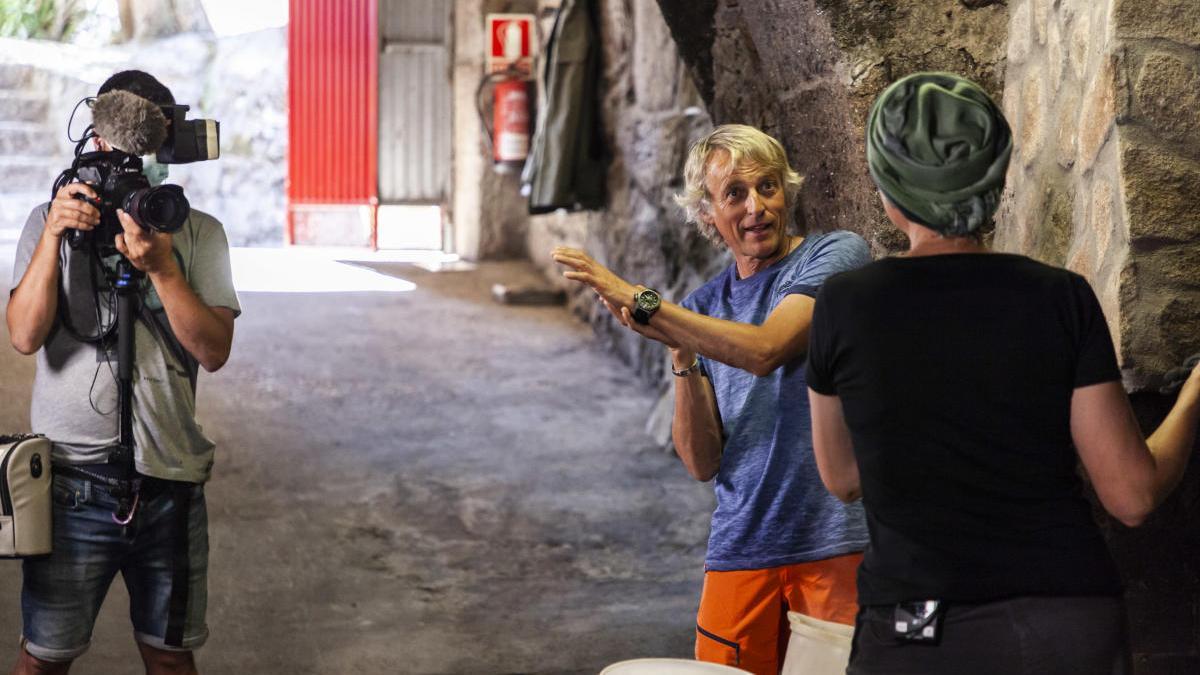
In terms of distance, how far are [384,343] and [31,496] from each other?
4.27 metres

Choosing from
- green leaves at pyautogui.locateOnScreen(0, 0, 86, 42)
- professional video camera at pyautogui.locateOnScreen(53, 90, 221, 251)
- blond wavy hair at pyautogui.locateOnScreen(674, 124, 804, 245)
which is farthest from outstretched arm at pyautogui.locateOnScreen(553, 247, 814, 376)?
green leaves at pyautogui.locateOnScreen(0, 0, 86, 42)

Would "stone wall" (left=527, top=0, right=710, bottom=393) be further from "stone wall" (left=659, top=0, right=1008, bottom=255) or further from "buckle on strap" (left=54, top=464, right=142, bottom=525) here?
"buckle on strap" (left=54, top=464, right=142, bottom=525)

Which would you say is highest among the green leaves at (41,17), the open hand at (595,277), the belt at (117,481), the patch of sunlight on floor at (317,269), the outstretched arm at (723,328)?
the green leaves at (41,17)

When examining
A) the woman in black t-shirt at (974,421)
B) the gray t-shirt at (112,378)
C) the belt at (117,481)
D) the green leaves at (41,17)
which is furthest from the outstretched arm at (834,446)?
the green leaves at (41,17)

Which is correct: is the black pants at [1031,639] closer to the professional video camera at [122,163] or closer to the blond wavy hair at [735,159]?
the blond wavy hair at [735,159]

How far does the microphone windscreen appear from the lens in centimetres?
240

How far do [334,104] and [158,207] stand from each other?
7.00 m

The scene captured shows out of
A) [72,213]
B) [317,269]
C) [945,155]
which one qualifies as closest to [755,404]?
[945,155]

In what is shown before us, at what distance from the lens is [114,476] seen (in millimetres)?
2410

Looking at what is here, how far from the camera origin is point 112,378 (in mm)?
2432

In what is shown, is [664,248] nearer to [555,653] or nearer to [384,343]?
[384,343]

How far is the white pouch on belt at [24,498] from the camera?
7.54ft

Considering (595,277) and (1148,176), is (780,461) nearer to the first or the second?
(595,277)

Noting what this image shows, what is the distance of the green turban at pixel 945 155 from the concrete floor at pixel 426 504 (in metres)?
2.35
